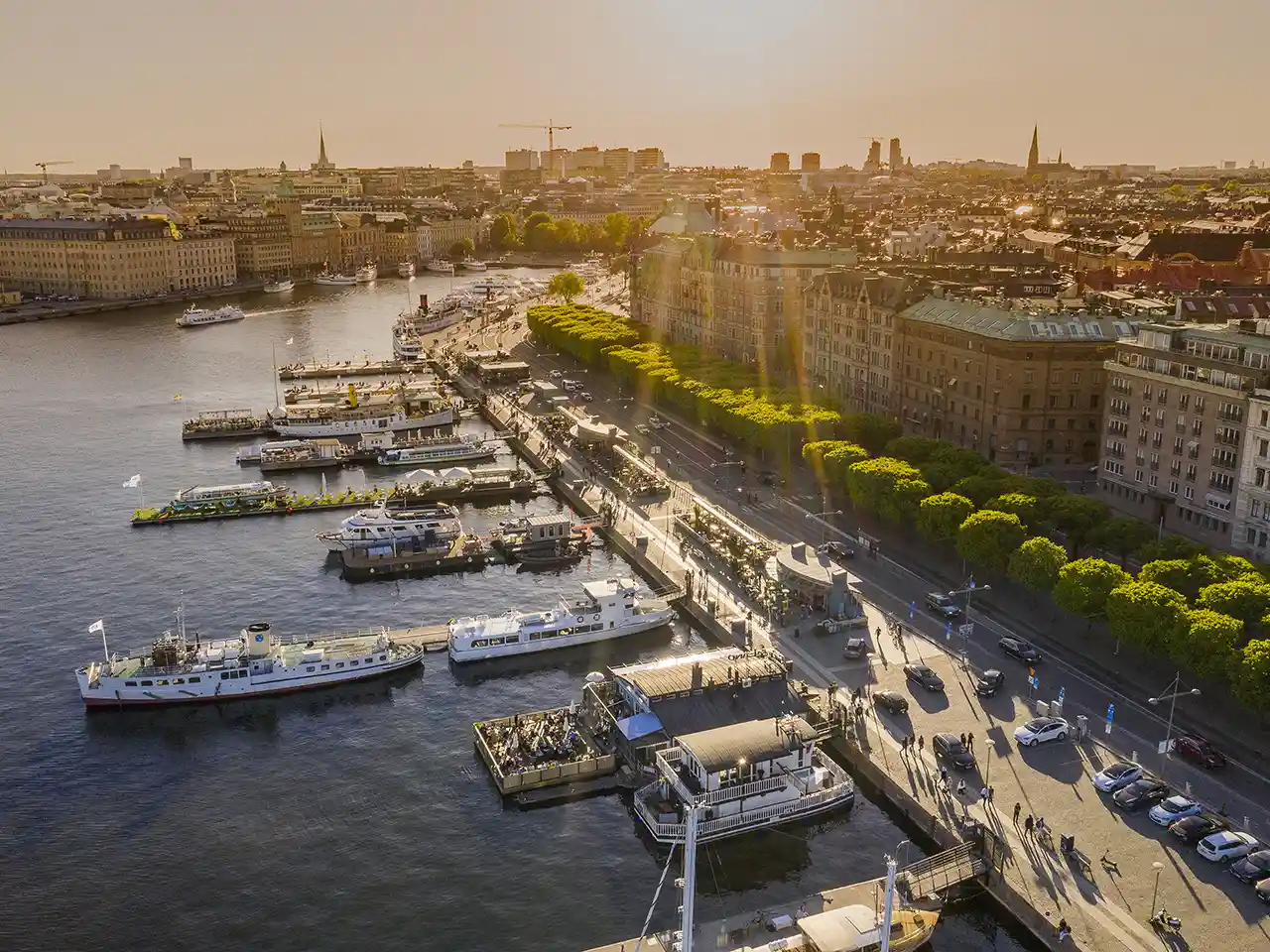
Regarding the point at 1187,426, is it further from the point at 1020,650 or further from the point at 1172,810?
the point at 1172,810

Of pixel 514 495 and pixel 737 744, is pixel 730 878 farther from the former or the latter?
pixel 514 495

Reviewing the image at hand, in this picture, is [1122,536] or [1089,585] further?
[1122,536]

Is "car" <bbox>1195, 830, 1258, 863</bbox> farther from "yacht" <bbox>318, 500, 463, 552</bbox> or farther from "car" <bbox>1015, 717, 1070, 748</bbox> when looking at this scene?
"yacht" <bbox>318, 500, 463, 552</bbox>

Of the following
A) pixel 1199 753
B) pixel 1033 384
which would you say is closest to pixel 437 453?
pixel 1033 384

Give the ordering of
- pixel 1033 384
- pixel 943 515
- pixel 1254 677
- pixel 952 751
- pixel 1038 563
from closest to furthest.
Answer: pixel 1254 677 → pixel 952 751 → pixel 1038 563 → pixel 943 515 → pixel 1033 384

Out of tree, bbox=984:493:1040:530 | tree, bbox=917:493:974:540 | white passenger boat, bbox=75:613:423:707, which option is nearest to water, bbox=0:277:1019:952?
white passenger boat, bbox=75:613:423:707

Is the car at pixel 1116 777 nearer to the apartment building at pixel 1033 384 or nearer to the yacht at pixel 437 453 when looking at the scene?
the apartment building at pixel 1033 384
